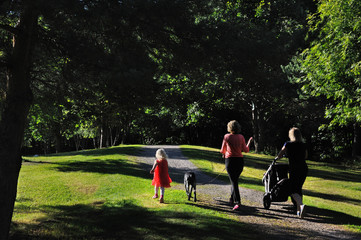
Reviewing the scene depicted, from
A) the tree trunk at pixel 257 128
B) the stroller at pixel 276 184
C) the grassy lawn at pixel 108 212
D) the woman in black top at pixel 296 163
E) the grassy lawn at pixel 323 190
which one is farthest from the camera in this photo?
the tree trunk at pixel 257 128

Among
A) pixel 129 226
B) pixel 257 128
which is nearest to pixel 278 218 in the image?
pixel 129 226

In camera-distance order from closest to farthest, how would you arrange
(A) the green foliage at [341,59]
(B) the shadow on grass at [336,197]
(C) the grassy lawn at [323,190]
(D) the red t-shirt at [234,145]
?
1. (D) the red t-shirt at [234,145]
2. (C) the grassy lawn at [323,190]
3. (B) the shadow on grass at [336,197]
4. (A) the green foliage at [341,59]

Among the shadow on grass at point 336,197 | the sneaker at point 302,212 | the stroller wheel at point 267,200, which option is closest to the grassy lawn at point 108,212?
the stroller wheel at point 267,200

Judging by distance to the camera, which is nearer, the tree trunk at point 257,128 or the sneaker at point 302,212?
the sneaker at point 302,212

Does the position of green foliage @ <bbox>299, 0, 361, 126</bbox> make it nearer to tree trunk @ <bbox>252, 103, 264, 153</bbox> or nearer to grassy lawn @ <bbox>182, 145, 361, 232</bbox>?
grassy lawn @ <bbox>182, 145, 361, 232</bbox>

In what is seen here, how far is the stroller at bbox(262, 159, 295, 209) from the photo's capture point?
6.46 meters

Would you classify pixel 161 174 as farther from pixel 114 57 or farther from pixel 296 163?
pixel 114 57

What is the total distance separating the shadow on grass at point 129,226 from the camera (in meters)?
5.54

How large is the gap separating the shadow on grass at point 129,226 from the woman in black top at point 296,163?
1410mm

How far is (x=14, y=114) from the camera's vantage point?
5.92 meters

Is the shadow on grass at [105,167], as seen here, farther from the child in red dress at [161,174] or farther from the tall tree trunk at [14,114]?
the tall tree trunk at [14,114]

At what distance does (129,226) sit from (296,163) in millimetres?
3739

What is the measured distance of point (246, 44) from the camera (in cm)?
634

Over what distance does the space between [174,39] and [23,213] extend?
20.3 feet
